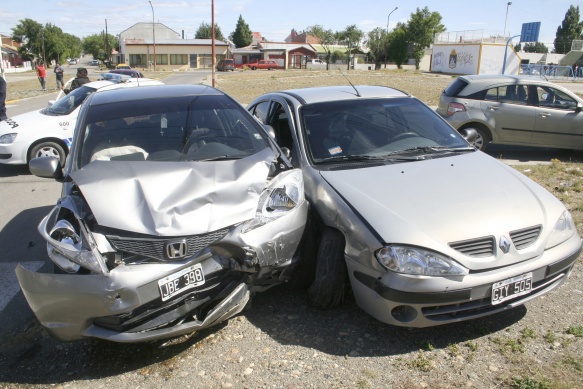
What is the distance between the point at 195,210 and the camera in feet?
9.86

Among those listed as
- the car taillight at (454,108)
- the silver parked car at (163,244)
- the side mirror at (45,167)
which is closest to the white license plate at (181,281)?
the silver parked car at (163,244)

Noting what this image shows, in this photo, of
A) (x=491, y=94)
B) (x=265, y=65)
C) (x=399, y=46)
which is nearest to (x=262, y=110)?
(x=491, y=94)

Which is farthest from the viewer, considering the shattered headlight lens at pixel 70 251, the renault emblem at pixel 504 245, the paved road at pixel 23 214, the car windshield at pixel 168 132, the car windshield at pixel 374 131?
the car windshield at pixel 374 131

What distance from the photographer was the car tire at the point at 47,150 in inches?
323

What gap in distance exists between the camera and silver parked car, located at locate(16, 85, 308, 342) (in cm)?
275

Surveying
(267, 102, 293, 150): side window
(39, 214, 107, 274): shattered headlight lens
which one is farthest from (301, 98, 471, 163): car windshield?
(39, 214, 107, 274): shattered headlight lens

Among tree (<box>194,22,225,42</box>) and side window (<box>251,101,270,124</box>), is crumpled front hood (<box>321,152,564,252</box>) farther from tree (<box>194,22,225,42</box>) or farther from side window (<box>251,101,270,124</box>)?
tree (<box>194,22,225,42</box>)

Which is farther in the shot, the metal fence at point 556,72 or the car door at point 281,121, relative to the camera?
the metal fence at point 556,72

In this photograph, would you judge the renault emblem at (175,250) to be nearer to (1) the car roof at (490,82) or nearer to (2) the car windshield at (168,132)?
(2) the car windshield at (168,132)

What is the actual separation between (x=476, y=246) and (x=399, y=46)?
73656mm

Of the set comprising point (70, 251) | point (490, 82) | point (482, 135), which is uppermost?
point (490, 82)

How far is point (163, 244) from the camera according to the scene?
283cm

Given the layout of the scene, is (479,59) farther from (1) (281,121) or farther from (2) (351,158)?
(2) (351,158)

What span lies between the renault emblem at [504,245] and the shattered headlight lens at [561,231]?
0.38 m
